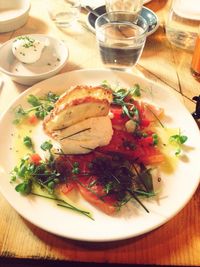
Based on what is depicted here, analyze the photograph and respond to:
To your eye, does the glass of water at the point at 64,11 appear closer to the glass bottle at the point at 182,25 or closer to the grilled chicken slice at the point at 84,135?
the glass bottle at the point at 182,25

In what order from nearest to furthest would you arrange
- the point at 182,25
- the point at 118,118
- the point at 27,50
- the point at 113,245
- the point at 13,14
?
the point at 113,245, the point at 118,118, the point at 27,50, the point at 182,25, the point at 13,14

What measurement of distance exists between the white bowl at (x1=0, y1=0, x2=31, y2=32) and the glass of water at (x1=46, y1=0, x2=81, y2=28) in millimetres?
109

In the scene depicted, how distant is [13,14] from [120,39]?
22.9 inches

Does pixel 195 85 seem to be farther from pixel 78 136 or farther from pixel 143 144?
pixel 78 136

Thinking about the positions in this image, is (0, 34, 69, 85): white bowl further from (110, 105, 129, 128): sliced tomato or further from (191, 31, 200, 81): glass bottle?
(191, 31, 200, 81): glass bottle

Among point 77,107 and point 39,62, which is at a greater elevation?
point 77,107

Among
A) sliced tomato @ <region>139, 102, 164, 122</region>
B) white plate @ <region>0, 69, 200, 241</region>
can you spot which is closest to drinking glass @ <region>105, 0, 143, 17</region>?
sliced tomato @ <region>139, 102, 164, 122</region>

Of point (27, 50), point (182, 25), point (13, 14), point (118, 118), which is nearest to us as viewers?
point (118, 118)

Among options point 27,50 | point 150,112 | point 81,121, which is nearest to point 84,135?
point 81,121

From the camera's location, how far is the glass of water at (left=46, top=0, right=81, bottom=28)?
1.55 m

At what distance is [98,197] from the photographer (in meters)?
0.81

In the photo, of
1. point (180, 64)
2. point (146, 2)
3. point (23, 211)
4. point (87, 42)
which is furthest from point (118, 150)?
point (146, 2)

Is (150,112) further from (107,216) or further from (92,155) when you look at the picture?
(107,216)

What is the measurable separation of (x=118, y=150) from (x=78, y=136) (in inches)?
4.6
